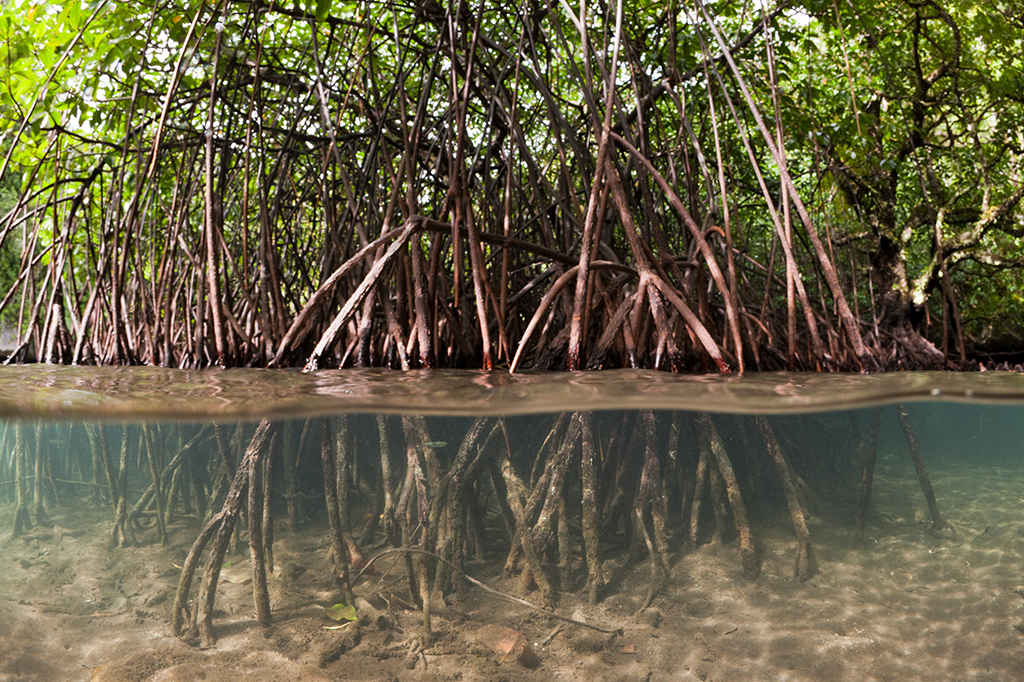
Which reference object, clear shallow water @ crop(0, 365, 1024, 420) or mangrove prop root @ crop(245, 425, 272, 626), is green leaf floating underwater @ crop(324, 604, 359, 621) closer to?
mangrove prop root @ crop(245, 425, 272, 626)

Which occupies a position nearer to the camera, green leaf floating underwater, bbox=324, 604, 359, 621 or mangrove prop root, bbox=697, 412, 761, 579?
green leaf floating underwater, bbox=324, 604, 359, 621

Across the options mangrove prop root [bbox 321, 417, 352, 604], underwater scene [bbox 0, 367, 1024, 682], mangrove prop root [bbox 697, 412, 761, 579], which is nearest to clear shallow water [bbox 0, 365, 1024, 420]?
underwater scene [bbox 0, 367, 1024, 682]

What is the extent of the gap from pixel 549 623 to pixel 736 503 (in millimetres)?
1382

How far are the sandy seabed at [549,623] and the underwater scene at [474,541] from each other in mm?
12

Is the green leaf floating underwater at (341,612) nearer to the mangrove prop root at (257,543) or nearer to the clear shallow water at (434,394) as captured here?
the mangrove prop root at (257,543)

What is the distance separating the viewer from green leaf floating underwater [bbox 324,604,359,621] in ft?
10.5

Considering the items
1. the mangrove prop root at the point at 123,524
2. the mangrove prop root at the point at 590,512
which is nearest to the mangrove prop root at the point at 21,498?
the mangrove prop root at the point at 123,524

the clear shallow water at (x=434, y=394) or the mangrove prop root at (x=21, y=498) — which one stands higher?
the clear shallow water at (x=434, y=394)

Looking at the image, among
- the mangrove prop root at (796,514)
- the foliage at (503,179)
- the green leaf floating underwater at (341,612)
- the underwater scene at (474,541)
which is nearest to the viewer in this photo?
the underwater scene at (474,541)

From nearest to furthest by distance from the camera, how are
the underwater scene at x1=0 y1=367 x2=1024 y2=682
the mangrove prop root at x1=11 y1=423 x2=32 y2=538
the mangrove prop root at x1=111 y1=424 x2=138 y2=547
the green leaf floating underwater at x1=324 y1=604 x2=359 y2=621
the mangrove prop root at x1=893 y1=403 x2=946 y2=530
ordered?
1. the underwater scene at x1=0 y1=367 x2=1024 y2=682
2. the green leaf floating underwater at x1=324 y1=604 x2=359 y2=621
3. the mangrove prop root at x1=111 y1=424 x2=138 y2=547
4. the mangrove prop root at x1=11 y1=423 x2=32 y2=538
5. the mangrove prop root at x1=893 y1=403 x2=946 y2=530

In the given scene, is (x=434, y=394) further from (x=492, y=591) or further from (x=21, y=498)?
(x=21, y=498)

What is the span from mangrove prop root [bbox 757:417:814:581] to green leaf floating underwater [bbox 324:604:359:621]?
2.20 meters

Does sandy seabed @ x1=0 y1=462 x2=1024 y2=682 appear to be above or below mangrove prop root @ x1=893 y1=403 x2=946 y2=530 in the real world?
below

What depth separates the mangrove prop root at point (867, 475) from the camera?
171 inches
